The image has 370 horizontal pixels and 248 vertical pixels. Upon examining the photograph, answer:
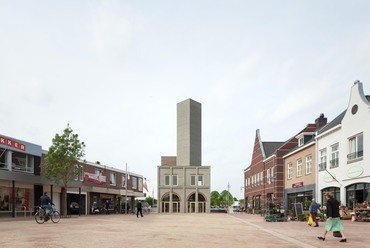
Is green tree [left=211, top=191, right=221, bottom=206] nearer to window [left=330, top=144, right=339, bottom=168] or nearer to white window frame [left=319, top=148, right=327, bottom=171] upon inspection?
white window frame [left=319, top=148, right=327, bottom=171]

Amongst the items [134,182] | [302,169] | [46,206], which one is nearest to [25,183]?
[46,206]

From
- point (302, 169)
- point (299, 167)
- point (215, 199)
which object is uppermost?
point (299, 167)

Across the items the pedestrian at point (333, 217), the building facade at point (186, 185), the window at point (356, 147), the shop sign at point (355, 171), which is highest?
the window at point (356, 147)

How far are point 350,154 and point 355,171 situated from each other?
161 cm

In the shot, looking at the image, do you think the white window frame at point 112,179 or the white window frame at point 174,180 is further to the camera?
the white window frame at point 174,180

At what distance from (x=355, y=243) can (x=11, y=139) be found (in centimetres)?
2537

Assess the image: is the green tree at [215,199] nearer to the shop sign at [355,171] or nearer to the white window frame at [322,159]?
the white window frame at [322,159]

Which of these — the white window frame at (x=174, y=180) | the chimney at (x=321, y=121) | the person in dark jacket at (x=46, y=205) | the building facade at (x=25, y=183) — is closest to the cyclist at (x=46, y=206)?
the person in dark jacket at (x=46, y=205)

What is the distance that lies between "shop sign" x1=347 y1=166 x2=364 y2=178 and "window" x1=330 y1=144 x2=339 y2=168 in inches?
100

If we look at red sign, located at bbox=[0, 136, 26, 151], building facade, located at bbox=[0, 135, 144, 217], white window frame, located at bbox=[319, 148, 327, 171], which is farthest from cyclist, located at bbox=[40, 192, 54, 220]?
white window frame, located at bbox=[319, 148, 327, 171]

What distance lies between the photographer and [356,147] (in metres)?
29.0

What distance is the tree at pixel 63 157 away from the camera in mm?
31047

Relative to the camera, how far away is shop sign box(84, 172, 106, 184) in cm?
4432

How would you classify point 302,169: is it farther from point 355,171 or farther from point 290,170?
point 355,171
